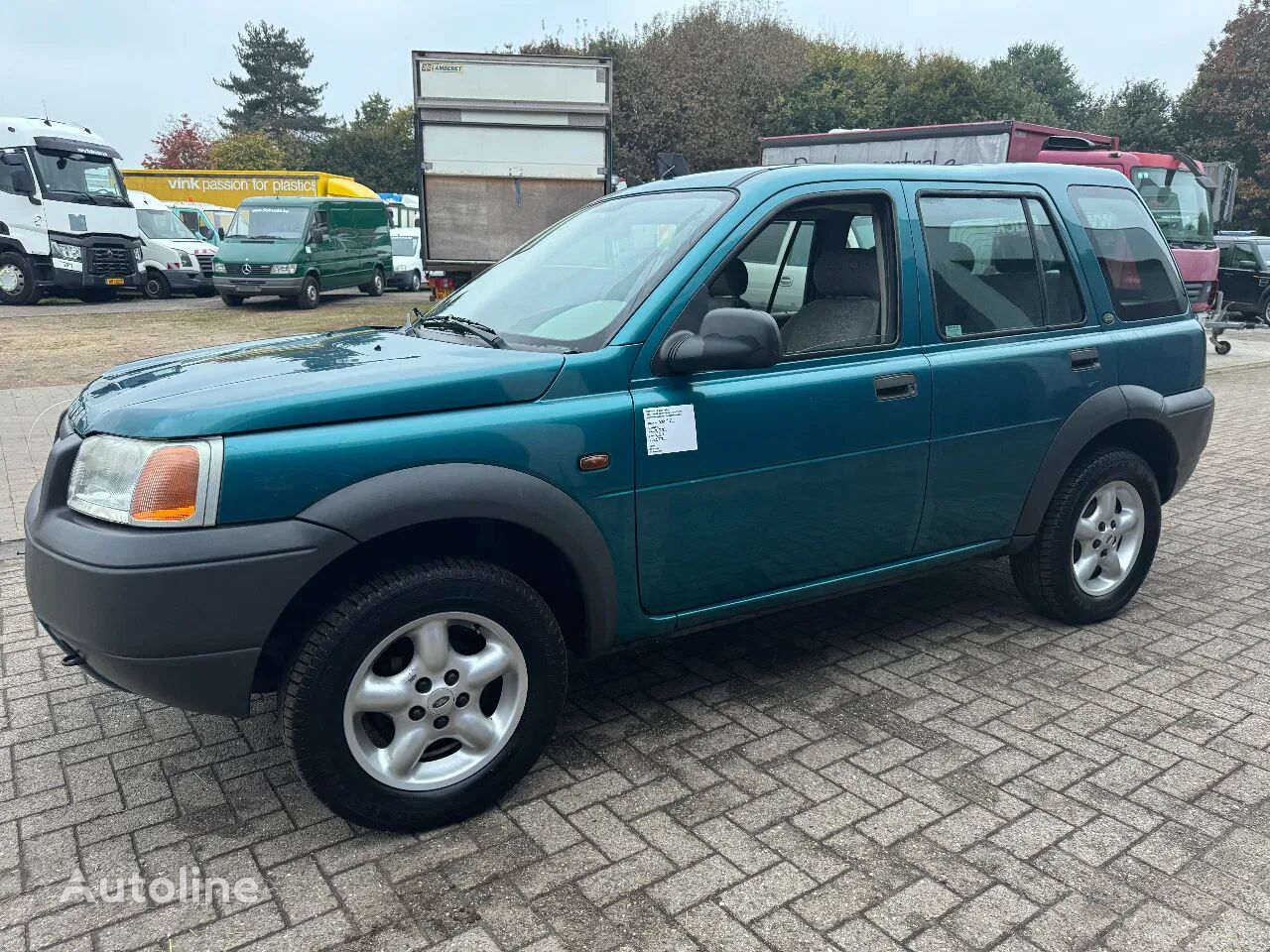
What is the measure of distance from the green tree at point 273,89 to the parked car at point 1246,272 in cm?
6558

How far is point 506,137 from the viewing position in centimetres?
1319

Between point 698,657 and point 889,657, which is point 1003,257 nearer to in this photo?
point 889,657

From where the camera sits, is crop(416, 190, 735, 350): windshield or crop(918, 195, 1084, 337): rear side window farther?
crop(918, 195, 1084, 337): rear side window

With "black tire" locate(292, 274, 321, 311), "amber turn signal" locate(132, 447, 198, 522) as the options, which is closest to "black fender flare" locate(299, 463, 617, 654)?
"amber turn signal" locate(132, 447, 198, 522)

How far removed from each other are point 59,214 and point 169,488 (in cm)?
2022

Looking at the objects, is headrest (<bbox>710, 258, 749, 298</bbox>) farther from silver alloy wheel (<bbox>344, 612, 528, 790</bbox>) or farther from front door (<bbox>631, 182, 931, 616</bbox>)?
silver alloy wheel (<bbox>344, 612, 528, 790</bbox>)

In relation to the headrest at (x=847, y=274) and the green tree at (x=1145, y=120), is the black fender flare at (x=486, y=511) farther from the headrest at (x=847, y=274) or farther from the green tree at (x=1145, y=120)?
the green tree at (x=1145, y=120)

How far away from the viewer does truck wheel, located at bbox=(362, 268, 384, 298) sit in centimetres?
2352

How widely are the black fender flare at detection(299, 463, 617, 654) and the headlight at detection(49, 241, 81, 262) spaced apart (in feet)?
66.8

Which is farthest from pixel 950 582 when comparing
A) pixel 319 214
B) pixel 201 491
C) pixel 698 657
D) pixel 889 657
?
pixel 319 214

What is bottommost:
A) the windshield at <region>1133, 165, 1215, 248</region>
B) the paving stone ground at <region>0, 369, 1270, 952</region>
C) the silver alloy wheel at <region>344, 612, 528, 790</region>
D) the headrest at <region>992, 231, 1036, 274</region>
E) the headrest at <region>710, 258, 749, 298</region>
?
the paving stone ground at <region>0, 369, 1270, 952</region>

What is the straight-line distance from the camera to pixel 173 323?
57.2 feet

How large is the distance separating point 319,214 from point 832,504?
19349 mm

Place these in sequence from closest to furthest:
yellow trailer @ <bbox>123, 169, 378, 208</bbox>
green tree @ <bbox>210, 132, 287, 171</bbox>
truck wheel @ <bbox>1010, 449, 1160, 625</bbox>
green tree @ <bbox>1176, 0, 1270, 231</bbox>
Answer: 1. truck wheel @ <bbox>1010, 449, 1160, 625</bbox>
2. yellow trailer @ <bbox>123, 169, 378, 208</bbox>
3. green tree @ <bbox>1176, 0, 1270, 231</bbox>
4. green tree @ <bbox>210, 132, 287, 171</bbox>
